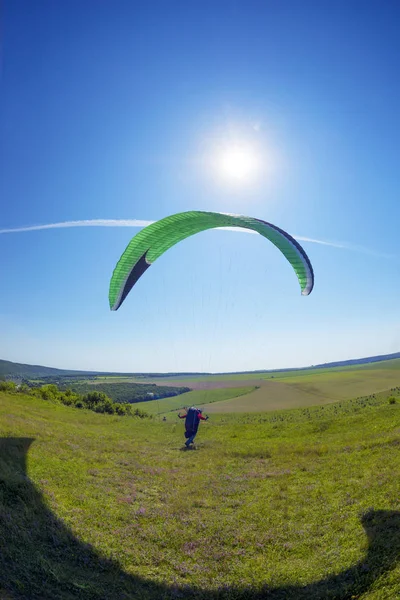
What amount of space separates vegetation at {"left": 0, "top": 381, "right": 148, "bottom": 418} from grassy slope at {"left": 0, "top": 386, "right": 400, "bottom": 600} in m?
20.9

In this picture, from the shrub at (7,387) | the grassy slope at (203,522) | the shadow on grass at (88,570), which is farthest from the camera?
the shrub at (7,387)

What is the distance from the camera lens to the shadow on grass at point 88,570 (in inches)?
203

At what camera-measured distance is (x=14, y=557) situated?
232 inches

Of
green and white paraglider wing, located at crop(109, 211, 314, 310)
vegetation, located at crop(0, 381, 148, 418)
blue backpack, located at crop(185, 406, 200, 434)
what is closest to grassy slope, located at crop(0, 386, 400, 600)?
blue backpack, located at crop(185, 406, 200, 434)

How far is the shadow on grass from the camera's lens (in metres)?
5.16

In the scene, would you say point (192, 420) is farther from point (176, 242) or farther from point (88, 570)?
point (88, 570)

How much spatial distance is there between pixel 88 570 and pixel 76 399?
3306 cm

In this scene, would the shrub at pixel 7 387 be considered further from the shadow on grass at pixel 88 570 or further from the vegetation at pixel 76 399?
the shadow on grass at pixel 88 570

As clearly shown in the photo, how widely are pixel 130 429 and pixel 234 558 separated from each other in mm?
18132

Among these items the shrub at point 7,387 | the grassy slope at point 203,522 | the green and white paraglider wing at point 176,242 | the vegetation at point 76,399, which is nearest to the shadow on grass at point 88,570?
the grassy slope at point 203,522

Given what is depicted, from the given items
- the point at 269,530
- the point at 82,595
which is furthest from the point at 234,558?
the point at 82,595

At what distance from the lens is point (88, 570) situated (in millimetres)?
6059

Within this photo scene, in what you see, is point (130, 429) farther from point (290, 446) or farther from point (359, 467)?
point (359, 467)

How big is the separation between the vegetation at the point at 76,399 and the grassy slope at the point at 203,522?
2088 centimetres
